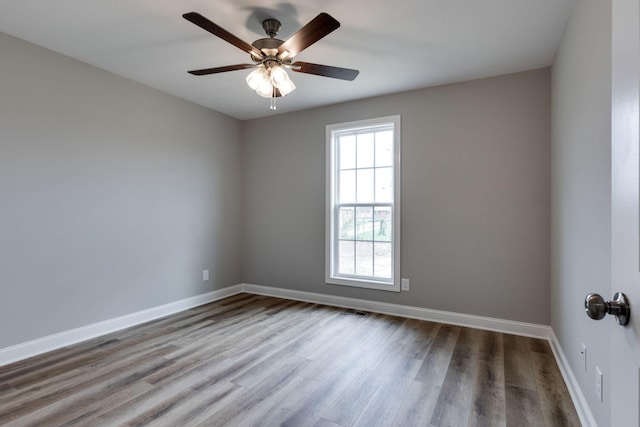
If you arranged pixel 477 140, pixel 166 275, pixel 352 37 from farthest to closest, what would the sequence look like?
pixel 166 275
pixel 477 140
pixel 352 37

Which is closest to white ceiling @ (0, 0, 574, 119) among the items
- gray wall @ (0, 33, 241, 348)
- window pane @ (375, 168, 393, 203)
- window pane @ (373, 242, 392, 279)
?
gray wall @ (0, 33, 241, 348)

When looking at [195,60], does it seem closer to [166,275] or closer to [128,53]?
[128,53]

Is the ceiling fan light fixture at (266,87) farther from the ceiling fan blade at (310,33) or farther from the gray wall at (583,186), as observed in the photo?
the gray wall at (583,186)

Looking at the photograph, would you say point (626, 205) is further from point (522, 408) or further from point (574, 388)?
point (574, 388)

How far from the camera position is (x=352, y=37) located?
8.06 feet

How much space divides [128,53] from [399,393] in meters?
3.36

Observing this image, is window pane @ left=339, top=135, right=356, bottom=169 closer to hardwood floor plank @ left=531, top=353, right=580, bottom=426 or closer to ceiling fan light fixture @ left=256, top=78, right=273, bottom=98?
ceiling fan light fixture @ left=256, top=78, right=273, bottom=98

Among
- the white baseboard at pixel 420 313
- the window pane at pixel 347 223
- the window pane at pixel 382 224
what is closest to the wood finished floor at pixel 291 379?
the white baseboard at pixel 420 313

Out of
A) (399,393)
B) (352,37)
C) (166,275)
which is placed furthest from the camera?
(166,275)

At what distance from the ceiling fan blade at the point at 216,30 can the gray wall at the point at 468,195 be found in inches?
75.4

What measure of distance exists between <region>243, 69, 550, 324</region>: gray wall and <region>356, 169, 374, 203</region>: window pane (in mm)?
439

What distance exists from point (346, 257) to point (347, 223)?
423 millimetres

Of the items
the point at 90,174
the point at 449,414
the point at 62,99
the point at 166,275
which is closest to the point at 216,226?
the point at 166,275

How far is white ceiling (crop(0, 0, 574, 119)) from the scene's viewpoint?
210 centimetres
